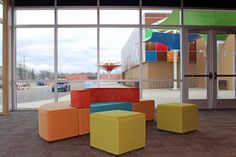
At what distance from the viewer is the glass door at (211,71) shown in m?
8.63

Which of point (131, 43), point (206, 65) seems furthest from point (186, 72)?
point (131, 43)

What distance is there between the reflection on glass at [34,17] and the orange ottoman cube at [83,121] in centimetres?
452

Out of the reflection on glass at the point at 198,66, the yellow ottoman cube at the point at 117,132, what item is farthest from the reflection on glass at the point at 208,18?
the yellow ottoman cube at the point at 117,132

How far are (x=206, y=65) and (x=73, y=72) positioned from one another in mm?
4301

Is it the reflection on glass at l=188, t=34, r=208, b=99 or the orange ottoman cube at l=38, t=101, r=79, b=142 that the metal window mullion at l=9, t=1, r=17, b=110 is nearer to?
the orange ottoman cube at l=38, t=101, r=79, b=142

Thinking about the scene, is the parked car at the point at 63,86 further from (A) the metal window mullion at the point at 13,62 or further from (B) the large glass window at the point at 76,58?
(A) the metal window mullion at the point at 13,62

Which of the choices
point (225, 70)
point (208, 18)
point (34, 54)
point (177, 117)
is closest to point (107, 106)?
point (177, 117)

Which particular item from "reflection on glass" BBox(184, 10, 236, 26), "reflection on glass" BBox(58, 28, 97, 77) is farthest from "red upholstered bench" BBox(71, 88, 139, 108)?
"reflection on glass" BBox(184, 10, 236, 26)

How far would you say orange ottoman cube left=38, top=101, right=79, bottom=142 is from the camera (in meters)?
4.46

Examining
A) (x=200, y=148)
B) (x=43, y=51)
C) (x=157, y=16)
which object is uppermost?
(x=157, y=16)

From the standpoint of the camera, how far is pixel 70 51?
881cm

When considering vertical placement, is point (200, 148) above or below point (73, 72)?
below

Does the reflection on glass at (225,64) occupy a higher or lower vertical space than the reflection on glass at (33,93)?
higher

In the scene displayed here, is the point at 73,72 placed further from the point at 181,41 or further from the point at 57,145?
the point at 57,145
